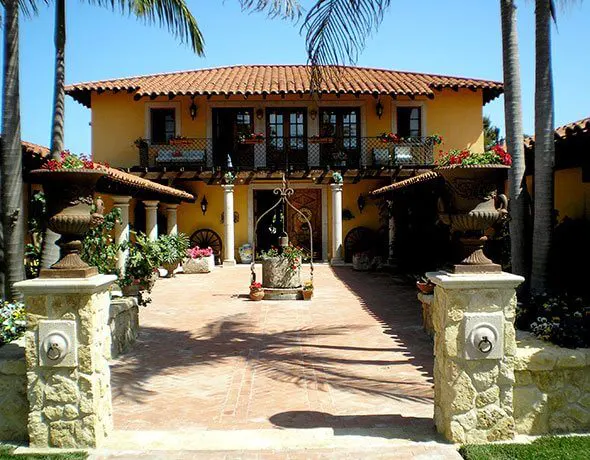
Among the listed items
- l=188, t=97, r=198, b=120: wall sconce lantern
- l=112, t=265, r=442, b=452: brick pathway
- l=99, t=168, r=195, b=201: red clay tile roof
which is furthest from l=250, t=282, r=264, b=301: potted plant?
l=188, t=97, r=198, b=120: wall sconce lantern

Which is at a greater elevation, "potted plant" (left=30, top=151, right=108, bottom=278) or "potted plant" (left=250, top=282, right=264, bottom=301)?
"potted plant" (left=30, top=151, right=108, bottom=278)

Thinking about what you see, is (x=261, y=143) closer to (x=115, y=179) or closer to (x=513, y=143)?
(x=115, y=179)

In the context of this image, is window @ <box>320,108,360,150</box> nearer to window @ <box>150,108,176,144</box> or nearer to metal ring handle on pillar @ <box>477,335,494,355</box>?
window @ <box>150,108,176,144</box>

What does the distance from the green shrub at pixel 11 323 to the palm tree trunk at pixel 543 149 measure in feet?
17.4

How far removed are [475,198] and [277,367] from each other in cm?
310

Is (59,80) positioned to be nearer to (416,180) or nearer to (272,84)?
(416,180)

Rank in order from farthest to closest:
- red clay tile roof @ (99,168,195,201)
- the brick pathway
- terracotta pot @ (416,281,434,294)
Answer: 1. red clay tile roof @ (99,168,195,201)
2. terracotta pot @ (416,281,434,294)
3. the brick pathway

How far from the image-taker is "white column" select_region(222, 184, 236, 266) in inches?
723

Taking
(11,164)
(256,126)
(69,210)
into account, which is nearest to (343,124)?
(256,126)

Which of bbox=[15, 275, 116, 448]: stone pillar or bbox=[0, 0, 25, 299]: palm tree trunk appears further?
bbox=[0, 0, 25, 299]: palm tree trunk

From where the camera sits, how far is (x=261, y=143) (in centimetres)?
1936

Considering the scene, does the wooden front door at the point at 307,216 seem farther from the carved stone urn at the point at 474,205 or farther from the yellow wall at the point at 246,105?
the carved stone urn at the point at 474,205

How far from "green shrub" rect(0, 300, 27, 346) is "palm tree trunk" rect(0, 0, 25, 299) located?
441 millimetres

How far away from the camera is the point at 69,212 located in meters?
4.05
